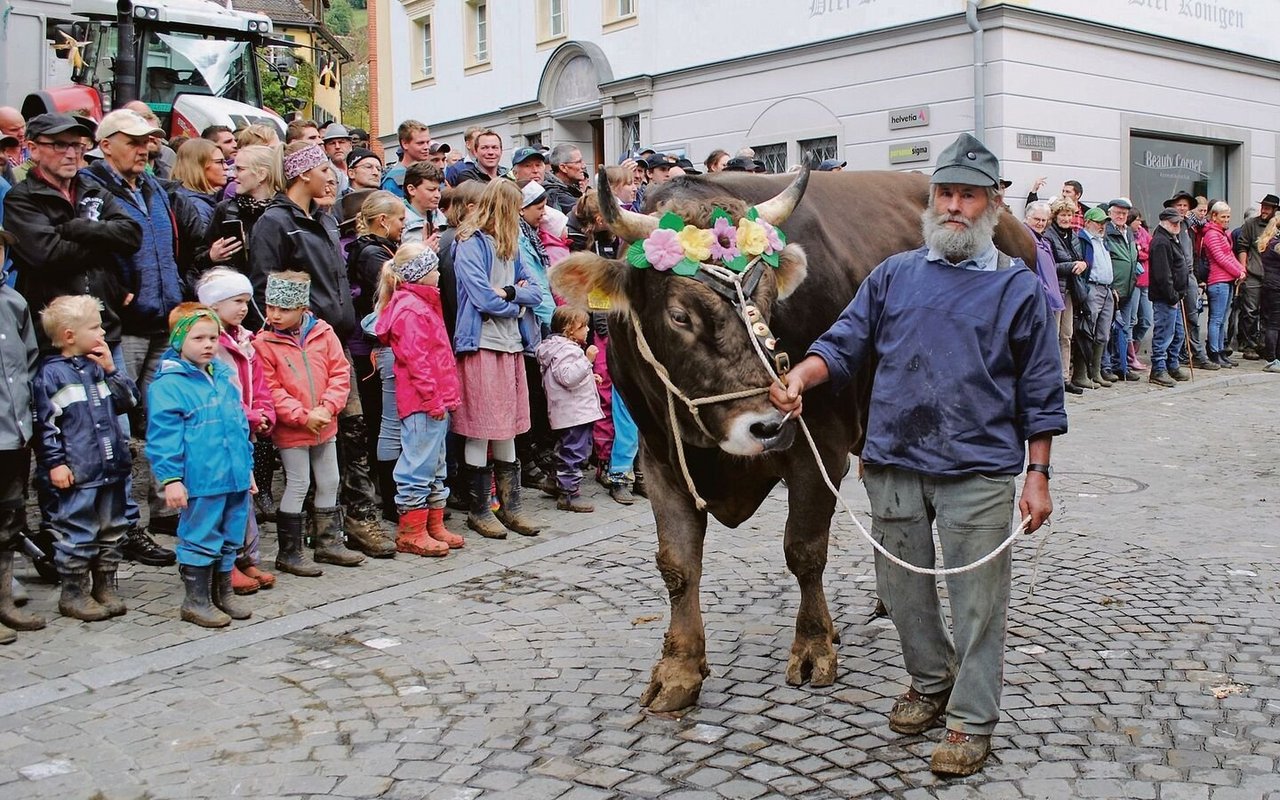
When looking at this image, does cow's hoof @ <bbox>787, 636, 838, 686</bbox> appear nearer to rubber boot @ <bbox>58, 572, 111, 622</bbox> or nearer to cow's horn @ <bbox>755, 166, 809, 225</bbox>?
cow's horn @ <bbox>755, 166, 809, 225</bbox>

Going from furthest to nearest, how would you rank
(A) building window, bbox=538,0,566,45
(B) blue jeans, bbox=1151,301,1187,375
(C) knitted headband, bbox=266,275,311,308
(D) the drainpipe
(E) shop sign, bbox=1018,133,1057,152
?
1. (A) building window, bbox=538,0,566,45
2. (E) shop sign, bbox=1018,133,1057,152
3. (D) the drainpipe
4. (B) blue jeans, bbox=1151,301,1187,375
5. (C) knitted headband, bbox=266,275,311,308

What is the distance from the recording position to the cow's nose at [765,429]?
4.13 meters

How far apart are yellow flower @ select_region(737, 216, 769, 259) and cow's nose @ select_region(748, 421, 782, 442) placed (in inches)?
26.2

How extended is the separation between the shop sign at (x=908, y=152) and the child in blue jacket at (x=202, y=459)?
12790 millimetres

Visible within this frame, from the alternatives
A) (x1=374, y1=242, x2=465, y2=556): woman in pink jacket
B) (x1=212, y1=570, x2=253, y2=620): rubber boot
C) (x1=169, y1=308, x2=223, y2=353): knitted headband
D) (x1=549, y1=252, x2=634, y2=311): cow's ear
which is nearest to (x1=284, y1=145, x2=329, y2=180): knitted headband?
(x1=374, y1=242, x2=465, y2=556): woman in pink jacket

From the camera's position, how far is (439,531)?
725 centimetres

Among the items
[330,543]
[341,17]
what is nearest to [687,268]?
→ [330,543]

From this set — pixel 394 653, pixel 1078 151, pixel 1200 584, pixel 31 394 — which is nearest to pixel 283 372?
pixel 31 394

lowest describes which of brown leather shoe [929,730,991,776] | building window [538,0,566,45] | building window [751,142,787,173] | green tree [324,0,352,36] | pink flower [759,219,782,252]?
brown leather shoe [929,730,991,776]

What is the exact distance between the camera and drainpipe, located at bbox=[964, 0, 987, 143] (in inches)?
625

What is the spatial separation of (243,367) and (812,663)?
3381 millimetres

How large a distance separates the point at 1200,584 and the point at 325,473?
15.3 ft

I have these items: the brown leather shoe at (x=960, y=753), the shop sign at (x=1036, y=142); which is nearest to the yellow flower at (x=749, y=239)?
the brown leather shoe at (x=960, y=753)

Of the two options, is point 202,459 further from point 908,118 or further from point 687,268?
point 908,118
